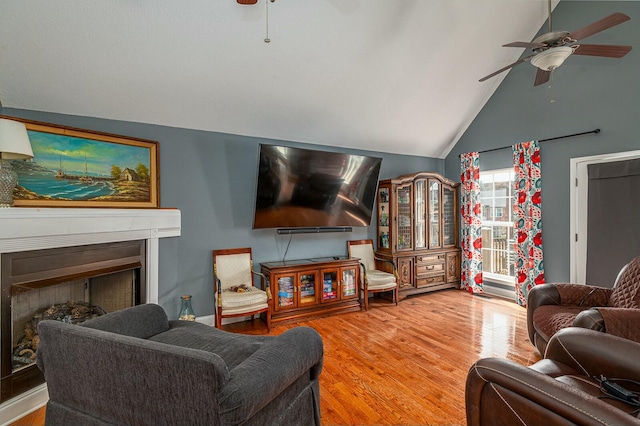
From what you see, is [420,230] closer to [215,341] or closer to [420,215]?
[420,215]

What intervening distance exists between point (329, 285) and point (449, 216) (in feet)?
8.26

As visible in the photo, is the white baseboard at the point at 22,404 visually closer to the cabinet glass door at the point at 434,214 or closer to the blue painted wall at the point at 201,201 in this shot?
the blue painted wall at the point at 201,201

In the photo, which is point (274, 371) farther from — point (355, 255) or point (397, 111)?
point (397, 111)

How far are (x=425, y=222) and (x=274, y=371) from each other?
4039mm

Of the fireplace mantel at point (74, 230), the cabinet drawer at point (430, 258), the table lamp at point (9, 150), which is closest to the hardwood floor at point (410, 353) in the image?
the fireplace mantel at point (74, 230)

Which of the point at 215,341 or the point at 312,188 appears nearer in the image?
the point at 215,341

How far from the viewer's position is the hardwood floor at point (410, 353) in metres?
2.00

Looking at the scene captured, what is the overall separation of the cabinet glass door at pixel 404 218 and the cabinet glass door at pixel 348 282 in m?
0.96

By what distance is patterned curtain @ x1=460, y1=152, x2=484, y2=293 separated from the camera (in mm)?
4742

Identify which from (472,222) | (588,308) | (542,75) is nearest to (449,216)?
(472,222)

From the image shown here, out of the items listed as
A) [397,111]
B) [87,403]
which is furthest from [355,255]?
[87,403]

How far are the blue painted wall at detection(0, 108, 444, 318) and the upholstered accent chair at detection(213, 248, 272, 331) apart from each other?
135 mm

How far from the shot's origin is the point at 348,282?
4.05 meters

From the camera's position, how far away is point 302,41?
9.48ft
